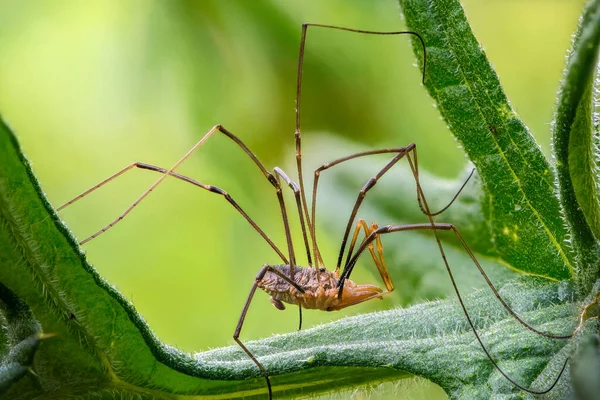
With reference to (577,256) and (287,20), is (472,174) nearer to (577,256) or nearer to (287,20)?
(577,256)

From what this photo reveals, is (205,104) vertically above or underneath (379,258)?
above

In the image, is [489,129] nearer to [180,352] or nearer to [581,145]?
[581,145]

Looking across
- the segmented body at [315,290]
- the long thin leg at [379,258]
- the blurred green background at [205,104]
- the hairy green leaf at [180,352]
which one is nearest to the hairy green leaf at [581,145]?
the hairy green leaf at [180,352]

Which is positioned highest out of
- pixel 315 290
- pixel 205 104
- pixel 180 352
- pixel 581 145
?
pixel 205 104

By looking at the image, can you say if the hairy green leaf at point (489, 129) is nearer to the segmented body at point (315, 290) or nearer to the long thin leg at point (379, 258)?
the long thin leg at point (379, 258)

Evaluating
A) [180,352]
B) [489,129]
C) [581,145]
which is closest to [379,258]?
[489,129]

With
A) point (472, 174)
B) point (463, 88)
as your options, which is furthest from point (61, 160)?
point (463, 88)

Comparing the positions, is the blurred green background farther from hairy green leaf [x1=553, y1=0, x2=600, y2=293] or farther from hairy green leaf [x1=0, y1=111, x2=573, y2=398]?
hairy green leaf [x1=553, y1=0, x2=600, y2=293]
